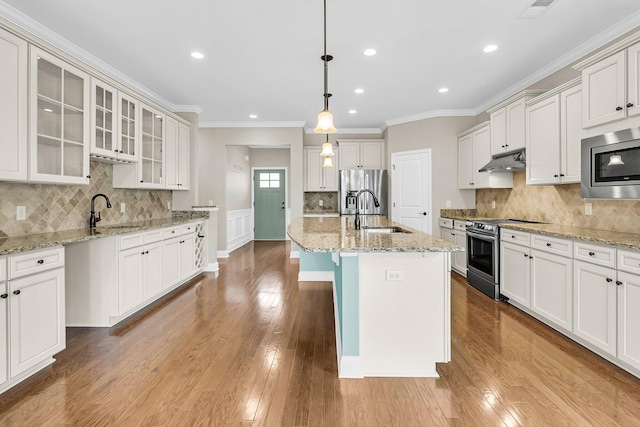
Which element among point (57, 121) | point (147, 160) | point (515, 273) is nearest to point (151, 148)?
point (147, 160)

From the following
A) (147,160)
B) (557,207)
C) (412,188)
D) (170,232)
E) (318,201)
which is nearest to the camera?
(557,207)

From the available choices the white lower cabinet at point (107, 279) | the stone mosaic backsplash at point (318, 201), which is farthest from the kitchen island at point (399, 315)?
the stone mosaic backsplash at point (318, 201)

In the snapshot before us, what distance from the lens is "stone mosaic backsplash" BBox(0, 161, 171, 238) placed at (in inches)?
102

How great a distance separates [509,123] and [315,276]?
3118 millimetres

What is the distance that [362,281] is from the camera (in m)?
2.10

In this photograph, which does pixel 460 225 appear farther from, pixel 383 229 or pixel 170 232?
pixel 170 232

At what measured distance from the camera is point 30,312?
208cm

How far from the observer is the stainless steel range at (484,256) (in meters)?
3.65

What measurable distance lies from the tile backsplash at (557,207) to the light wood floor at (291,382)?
1.14 meters

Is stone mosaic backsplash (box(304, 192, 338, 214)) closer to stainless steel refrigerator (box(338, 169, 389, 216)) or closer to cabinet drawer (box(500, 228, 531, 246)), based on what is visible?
stainless steel refrigerator (box(338, 169, 389, 216))

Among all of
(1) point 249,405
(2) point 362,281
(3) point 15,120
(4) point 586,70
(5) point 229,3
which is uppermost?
(5) point 229,3

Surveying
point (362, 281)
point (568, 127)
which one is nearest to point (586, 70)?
point (568, 127)

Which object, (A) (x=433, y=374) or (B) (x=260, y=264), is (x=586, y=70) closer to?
(A) (x=433, y=374)

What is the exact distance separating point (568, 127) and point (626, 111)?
705mm
